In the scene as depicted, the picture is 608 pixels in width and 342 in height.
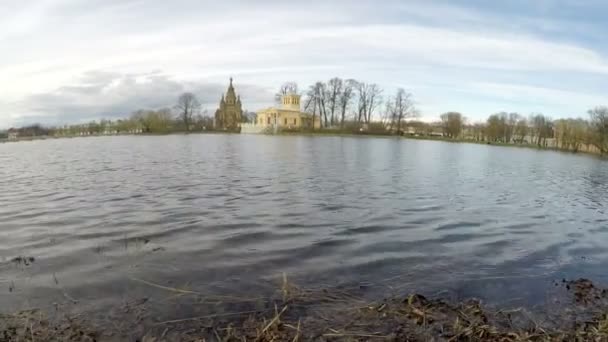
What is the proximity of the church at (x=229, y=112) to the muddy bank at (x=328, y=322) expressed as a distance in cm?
13469

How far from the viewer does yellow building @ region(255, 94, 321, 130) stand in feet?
433

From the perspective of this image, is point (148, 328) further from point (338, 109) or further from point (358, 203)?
point (338, 109)

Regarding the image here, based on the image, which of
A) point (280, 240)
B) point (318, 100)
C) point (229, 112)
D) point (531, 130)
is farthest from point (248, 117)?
point (280, 240)

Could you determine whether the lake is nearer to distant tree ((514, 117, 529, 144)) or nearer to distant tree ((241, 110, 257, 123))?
distant tree ((514, 117, 529, 144))

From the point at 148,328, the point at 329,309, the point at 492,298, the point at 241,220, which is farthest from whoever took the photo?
the point at 241,220

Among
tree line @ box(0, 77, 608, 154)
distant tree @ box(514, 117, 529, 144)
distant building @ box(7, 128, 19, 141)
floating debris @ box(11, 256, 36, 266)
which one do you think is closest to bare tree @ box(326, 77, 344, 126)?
tree line @ box(0, 77, 608, 154)

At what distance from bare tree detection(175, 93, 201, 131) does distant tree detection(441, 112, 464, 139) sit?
85983mm

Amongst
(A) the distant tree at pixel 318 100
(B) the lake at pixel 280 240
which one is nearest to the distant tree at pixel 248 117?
(A) the distant tree at pixel 318 100

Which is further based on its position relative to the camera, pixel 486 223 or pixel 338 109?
pixel 338 109

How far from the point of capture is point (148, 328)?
5.27 metres

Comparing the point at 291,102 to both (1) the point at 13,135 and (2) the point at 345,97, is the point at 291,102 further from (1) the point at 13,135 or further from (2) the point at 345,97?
(1) the point at 13,135

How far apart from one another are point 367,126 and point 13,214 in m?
115

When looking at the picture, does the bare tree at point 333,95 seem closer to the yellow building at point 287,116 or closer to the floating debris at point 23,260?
the yellow building at point 287,116

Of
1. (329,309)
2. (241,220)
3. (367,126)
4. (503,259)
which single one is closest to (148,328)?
(329,309)
